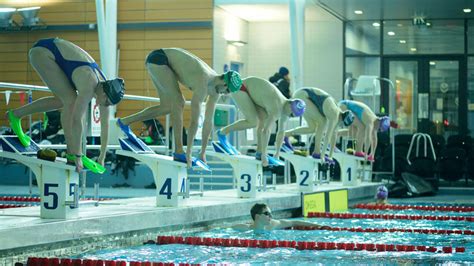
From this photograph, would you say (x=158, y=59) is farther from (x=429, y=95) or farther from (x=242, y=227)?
(x=429, y=95)

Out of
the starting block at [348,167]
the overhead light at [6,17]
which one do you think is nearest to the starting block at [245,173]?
the starting block at [348,167]

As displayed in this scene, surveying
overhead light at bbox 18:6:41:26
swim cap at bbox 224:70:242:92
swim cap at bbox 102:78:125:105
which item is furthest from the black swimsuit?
overhead light at bbox 18:6:41:26

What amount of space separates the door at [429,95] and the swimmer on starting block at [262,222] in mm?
11298

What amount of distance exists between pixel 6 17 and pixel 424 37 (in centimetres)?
901

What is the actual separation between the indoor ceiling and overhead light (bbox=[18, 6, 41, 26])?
18.1 feet

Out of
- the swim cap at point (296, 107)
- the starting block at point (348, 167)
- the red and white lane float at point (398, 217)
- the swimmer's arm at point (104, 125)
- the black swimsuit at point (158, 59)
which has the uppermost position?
the black swimsuit at point (158, 59)

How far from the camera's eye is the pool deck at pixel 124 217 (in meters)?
5.97

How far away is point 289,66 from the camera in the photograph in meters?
21.5

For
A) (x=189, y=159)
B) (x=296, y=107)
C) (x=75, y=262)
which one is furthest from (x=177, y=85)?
(x=75, y=262)

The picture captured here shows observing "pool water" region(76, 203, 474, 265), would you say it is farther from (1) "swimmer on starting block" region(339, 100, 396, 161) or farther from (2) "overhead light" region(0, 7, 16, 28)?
(2) "overhead light" region(0, 7, 16, 28)

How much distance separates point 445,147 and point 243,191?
787 cm

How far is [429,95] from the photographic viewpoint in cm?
1977

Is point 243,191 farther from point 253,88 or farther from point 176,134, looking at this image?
point 176,134

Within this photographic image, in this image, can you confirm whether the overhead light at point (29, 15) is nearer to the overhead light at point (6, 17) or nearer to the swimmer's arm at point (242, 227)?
the overhead light at point (6, 17)
